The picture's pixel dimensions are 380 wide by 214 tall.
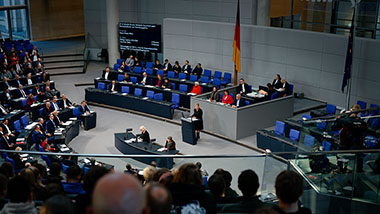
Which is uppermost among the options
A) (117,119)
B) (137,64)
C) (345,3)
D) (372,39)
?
(345,3)

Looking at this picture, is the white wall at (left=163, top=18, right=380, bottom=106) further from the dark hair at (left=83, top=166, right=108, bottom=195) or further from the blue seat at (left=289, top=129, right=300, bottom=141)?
the dark hair at (left=83, top=166, right=108, bottom=195)

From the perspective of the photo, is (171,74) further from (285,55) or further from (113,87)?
(285,55)

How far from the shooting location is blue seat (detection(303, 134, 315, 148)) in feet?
33.9

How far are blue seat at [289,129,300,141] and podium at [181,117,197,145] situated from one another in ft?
10.6

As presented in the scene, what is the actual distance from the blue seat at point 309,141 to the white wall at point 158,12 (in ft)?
38.8

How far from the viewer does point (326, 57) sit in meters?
18.6

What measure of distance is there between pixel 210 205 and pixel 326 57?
15.5 m

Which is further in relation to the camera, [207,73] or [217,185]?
[207,73]

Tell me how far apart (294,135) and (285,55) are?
6.23 meters

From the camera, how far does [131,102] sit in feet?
62.8

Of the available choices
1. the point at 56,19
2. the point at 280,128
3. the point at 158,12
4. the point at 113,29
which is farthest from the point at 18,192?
the point at 56,19

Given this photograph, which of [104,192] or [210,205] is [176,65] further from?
[104,192]

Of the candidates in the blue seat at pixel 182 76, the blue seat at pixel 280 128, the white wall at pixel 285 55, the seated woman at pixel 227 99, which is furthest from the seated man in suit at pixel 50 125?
the white wall at pixel 285 55

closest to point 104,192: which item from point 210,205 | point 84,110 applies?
point 210,205
